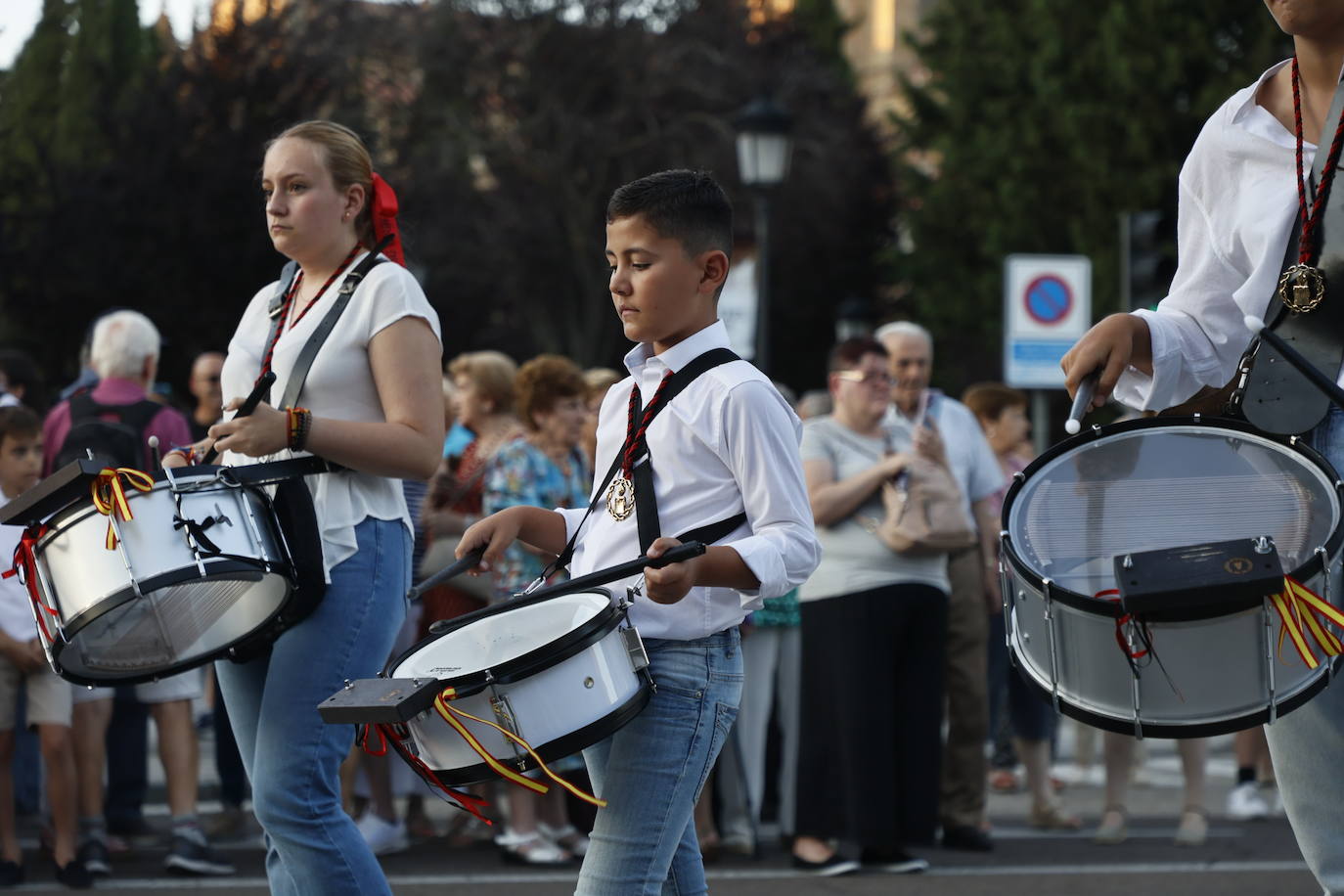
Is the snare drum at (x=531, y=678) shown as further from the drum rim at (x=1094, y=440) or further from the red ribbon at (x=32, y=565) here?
the red ribbon at (x=32, y=565)

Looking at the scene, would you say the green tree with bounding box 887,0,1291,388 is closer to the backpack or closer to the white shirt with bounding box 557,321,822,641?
the backpack

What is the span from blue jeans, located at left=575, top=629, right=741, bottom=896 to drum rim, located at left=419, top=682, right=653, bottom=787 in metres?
0.18

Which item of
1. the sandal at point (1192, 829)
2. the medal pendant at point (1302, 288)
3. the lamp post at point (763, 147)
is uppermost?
the lamp post at point (763, 147)

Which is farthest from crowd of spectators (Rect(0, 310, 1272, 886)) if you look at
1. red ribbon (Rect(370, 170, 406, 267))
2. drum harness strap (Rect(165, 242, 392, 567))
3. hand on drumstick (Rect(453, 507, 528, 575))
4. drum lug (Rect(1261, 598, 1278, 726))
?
A: drum lug (Rect(1261, 598, 1278, 726))

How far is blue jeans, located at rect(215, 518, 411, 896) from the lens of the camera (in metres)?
3.70

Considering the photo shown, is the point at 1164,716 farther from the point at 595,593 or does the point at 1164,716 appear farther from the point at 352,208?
the point at 352,208

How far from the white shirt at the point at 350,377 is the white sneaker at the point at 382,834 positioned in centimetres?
386

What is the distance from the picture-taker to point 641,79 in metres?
34.2

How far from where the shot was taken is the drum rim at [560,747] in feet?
9.55

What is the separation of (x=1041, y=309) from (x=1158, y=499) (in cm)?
1033

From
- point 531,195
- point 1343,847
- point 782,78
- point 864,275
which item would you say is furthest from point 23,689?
point 864,275

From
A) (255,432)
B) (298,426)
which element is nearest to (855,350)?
(298,426)

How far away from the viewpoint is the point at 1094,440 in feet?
8.86

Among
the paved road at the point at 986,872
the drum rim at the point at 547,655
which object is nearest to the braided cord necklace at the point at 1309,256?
the drum rim at the point at 547,655
